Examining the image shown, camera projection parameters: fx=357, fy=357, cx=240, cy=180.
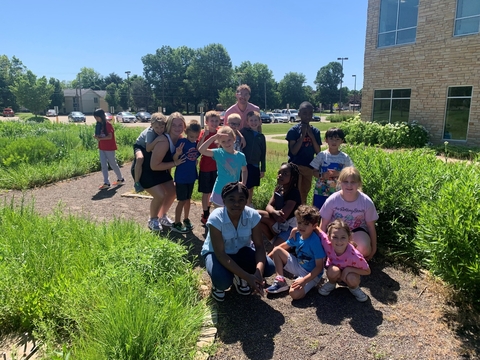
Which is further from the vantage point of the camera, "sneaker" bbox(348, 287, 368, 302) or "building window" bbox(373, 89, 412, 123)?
"building window" bbox(373, 89, 412, 123)

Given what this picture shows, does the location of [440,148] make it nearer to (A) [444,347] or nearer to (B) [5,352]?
(A) [444,347]

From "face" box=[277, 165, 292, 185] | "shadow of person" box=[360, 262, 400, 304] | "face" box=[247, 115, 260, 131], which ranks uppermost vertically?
"face" box=[247, 115, 260, 131]

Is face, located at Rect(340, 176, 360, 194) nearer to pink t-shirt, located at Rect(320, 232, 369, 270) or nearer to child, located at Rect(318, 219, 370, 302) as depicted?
child, located at Rect(318, 219, 370, 302)

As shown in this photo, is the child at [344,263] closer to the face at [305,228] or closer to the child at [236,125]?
the face at [305,228]

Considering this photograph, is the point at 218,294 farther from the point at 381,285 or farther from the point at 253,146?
the point at 253,146

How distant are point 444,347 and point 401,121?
51.8 feet

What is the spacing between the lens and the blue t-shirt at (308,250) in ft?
11.0

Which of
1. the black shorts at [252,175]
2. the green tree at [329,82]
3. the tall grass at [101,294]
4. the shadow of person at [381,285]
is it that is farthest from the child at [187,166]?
the green tree at [329,82]

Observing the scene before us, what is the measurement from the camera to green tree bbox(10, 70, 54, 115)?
45531 mm

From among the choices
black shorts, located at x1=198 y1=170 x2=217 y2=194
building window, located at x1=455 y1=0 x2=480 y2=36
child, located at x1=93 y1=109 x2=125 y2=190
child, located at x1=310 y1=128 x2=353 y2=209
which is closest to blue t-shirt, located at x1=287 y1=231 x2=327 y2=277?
child, located at x1=310 y1=128 x2=353 y2=209

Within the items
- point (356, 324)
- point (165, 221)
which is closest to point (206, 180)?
point (165, 221)

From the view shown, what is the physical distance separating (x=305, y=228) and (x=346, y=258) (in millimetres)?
474

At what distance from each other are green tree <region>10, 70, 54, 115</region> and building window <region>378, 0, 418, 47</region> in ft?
144

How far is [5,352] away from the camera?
2604 mm
